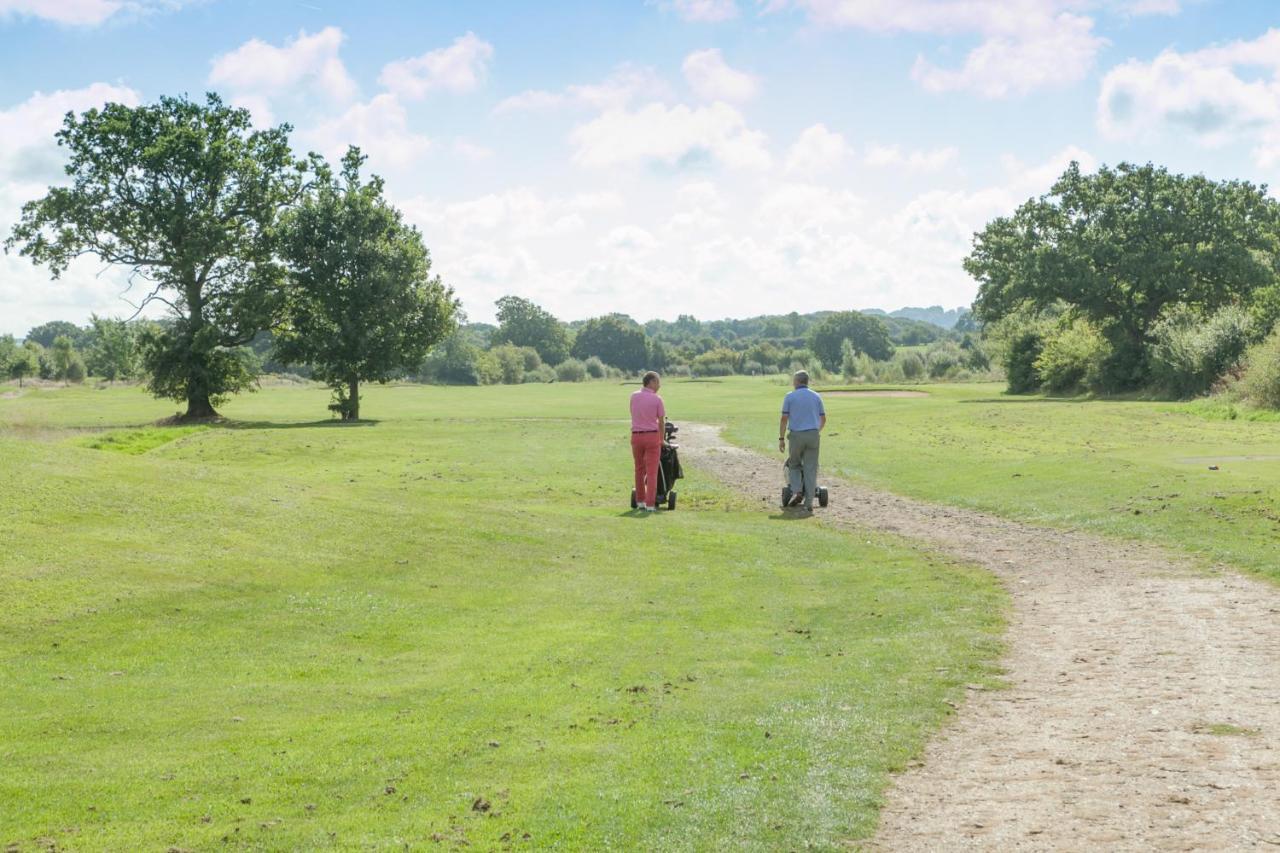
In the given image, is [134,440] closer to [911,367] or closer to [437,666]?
[437,666]

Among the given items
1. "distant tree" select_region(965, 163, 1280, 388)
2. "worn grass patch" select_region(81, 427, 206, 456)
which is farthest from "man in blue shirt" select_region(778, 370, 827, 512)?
"distant tree" select_region(965, 163, 1280, 388)

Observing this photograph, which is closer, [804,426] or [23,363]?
[804,426]

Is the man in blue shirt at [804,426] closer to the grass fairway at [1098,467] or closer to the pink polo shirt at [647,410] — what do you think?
the pink polo shirt at [647,410]

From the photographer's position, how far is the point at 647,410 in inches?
946

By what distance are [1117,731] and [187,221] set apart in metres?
58.2

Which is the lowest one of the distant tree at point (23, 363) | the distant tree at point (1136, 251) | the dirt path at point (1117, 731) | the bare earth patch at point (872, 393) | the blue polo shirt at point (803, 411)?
the dirt path at point (1117, 731)

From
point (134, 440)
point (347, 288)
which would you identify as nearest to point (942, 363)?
point (347, 288)

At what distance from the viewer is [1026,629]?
13.7 meters

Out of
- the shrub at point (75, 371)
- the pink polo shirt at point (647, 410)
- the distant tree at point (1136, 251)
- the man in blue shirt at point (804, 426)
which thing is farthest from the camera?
the shrub at point (75, 371)

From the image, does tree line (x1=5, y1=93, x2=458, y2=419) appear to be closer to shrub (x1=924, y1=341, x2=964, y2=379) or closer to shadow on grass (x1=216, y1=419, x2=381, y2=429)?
shadow on grass (x1=216, y1=419, x2=381, y2=429)

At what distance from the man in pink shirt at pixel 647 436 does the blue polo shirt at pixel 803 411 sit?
293 centimetres

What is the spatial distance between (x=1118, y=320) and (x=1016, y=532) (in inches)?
2560

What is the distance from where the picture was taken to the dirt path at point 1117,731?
7004 millimetres

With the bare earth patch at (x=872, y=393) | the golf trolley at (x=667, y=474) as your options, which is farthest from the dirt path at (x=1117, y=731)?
the bare earth patch at (x=872, y=393)
